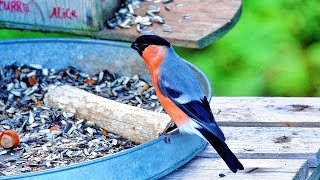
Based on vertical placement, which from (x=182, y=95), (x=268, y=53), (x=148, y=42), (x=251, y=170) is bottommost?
(x=268, y=53)

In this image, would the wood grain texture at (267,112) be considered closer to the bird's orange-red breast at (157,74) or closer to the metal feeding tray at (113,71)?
the metal feeding tray at (113,71)

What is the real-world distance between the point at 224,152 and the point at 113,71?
989 millimetres

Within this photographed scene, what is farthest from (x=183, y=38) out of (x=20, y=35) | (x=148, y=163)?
(x=20, y=35)

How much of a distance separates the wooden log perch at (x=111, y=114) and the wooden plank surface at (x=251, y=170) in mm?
172

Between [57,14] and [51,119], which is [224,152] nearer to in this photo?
[51,119]

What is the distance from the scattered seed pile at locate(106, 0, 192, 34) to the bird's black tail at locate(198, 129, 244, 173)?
3.05 feet

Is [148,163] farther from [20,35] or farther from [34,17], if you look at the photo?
[20,35]

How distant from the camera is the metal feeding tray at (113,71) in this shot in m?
2.88

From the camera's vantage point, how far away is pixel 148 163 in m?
3.01

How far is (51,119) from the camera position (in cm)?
349

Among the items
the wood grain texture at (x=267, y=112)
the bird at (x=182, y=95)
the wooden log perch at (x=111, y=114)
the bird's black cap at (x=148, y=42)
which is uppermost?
the bird's black cap at (x=148, y=42)

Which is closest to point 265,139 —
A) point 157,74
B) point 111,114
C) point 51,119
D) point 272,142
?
point 272,142

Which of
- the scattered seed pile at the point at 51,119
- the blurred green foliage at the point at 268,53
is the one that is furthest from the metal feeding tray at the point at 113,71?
the blurred green foliage at the point at 268,53

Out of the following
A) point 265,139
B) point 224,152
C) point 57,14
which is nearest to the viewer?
point 224,152
